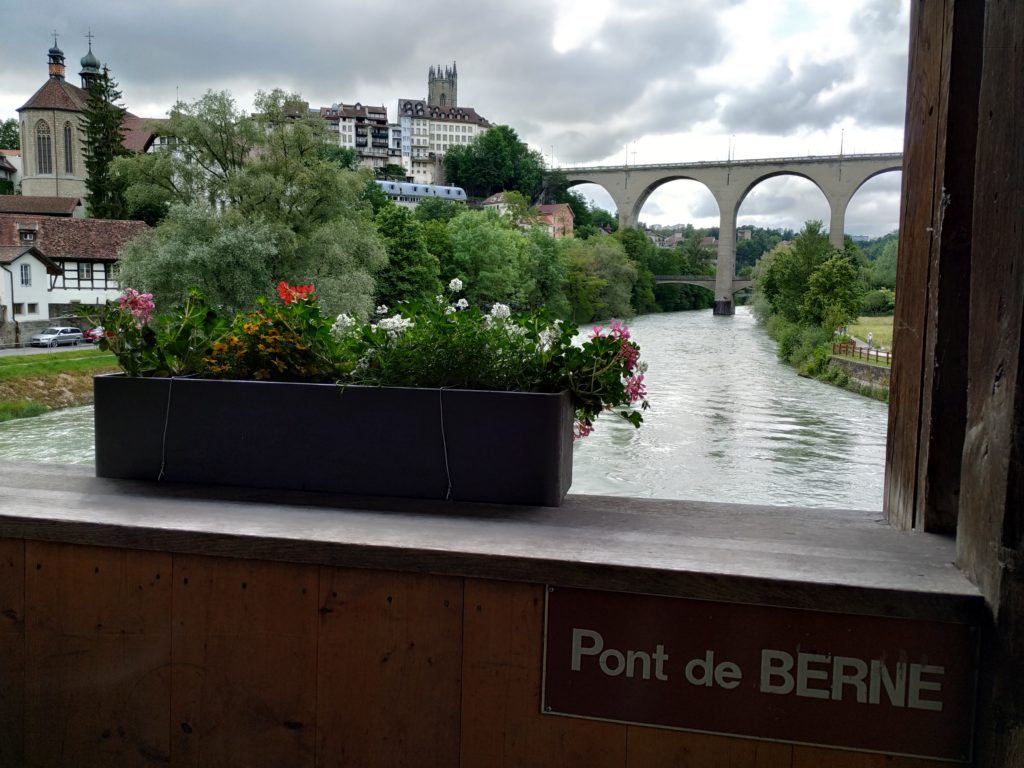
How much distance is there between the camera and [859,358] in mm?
20078

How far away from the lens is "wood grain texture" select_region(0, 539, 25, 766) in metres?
1.12

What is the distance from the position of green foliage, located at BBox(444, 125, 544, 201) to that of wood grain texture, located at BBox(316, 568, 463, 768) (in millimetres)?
57570

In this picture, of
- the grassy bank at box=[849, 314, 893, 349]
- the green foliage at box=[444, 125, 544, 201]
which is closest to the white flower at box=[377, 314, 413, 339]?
the grassy bank at box=[849, 314, 893, 349]

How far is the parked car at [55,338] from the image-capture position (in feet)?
72.0

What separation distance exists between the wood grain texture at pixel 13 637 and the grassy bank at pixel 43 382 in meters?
16.8

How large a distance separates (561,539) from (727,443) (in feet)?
45.2

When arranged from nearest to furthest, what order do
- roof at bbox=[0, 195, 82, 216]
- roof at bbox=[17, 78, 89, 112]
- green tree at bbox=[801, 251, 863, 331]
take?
green tree at bbox=[801, 251, 863, 331] < roof at bbox=[0, 195, 82, 216] < roof at bbox=[17, 78, 89, 112]

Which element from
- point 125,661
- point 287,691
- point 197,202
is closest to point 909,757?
point 287,691

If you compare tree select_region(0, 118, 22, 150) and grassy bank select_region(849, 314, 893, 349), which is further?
tree select_region(0, 118, 22, 150)

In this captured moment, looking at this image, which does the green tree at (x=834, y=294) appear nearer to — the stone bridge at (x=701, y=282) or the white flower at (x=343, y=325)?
the stone bridge at (x=701, y=282)

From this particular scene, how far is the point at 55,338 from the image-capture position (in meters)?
22.1

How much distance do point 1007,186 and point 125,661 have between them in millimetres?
1195

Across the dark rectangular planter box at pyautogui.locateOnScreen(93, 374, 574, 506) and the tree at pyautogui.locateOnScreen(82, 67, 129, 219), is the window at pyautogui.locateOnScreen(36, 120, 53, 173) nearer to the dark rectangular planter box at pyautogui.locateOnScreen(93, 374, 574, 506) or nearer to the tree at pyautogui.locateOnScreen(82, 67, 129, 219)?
the tree at pyautogui.locateOnScreen(82, 67, 129, 219)

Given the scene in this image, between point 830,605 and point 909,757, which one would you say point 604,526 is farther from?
point 909,757
